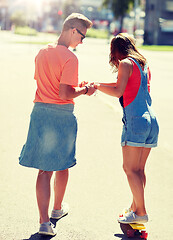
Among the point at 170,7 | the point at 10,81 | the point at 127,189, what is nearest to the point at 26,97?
the point at 10,81

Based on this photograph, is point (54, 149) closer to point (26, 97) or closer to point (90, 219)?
point (90, 219)

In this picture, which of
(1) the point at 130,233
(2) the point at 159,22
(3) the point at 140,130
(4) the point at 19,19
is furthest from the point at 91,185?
(4) the point at 19,19

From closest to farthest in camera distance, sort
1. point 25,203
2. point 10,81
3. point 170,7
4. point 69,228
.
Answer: point 69,228, point 25,203, point 10,81, point 170,7

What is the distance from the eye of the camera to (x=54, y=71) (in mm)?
3748

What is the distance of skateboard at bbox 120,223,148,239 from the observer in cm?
398

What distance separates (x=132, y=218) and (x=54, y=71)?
1.38 m

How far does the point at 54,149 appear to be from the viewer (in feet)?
12.8

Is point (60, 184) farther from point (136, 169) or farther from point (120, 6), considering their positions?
point (120, 6)

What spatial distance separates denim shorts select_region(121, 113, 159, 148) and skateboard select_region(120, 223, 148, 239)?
67cm

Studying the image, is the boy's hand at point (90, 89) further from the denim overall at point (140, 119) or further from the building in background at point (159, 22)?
the building in background at point (159, 22)

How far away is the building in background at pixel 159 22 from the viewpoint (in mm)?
65438

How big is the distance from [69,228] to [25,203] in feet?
2.47

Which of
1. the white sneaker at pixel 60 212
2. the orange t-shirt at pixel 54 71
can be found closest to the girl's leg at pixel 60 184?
the white sneaker at pixel 60 212

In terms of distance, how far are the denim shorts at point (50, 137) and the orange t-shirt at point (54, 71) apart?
8 centimetres
